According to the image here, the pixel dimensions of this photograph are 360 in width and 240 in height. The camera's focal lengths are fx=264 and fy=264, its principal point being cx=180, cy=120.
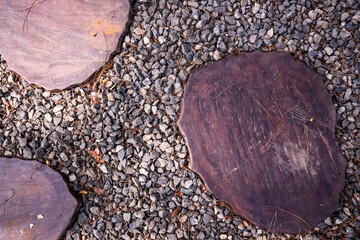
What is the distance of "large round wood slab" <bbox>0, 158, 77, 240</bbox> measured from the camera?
1.58 metres

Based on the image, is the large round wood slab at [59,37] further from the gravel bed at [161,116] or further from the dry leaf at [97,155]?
the dry leaf at [97,155]

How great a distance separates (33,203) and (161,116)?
0.94 meters

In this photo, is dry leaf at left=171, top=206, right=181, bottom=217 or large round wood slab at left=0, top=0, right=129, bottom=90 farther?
large round wood slab at left=0, top=0, right=129, bottom=90

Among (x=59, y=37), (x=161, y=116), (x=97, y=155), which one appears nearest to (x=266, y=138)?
(x=161, y=116)

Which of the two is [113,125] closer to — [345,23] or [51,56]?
[51,56]

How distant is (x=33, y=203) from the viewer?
1602mm

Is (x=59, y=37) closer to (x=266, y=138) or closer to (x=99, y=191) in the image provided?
(x=99, y=191)

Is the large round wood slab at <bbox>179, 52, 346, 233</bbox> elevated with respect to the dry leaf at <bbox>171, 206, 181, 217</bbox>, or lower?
elevated

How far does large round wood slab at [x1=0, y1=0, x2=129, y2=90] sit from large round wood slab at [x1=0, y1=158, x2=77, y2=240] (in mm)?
561

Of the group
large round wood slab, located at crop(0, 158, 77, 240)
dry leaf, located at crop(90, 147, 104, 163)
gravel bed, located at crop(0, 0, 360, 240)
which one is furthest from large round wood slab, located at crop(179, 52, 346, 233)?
large round wood slab, located at crop(0, 158, 77, 240)

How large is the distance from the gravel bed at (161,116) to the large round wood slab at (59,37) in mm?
91

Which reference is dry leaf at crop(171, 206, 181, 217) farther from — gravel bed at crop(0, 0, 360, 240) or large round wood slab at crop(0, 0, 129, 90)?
large round wood slab at crop(0, 0, 129, 90)

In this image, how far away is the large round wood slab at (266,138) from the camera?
5.13 feet

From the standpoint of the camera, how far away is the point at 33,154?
1676 mm
